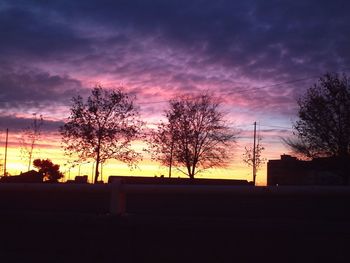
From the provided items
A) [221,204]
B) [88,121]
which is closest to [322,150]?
[88,121]

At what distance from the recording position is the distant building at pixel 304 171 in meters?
41.2

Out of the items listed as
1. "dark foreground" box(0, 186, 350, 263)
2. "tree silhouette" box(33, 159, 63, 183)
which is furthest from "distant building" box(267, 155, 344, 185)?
"dark foreground" box(0, 186, 350, 263)

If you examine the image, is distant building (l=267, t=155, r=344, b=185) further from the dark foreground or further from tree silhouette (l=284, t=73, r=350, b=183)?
the dark foreground

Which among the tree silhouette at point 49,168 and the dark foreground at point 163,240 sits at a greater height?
the tree silhouette at point 49,168

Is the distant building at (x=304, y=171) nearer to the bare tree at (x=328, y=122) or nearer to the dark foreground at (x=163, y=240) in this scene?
the bare tree at (x=328, y=122)

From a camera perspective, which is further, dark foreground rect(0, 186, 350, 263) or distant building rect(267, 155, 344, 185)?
distant building rect(267, 155, 344, 185)

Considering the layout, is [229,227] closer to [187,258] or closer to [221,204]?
[187,258]

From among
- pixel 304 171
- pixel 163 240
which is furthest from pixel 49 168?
pixel 163 240

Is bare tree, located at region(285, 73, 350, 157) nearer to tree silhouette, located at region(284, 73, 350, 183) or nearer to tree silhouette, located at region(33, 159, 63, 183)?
tree silhouette, located at region(284, 73, 350, 183)

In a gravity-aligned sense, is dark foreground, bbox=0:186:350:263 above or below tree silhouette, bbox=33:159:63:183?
below

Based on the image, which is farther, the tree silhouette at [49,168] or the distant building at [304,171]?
the tree silhouette at [49,168]

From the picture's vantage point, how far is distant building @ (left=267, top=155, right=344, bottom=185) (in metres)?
41.2

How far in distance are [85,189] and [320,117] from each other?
35.5 metres

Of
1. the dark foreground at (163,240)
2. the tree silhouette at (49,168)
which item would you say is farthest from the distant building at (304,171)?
the dark foreground at (163,240)
